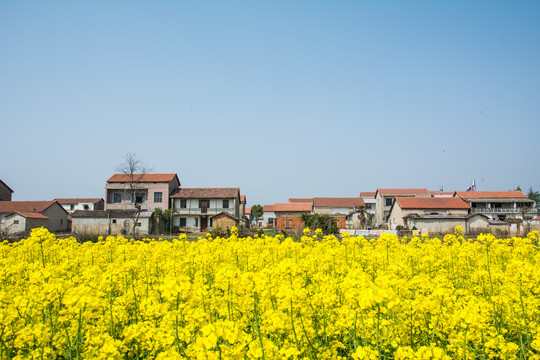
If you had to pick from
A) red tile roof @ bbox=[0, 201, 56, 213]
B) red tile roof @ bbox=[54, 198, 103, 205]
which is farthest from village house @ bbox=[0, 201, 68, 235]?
red tile roof @ bbox=[54, 198, 103, 205]

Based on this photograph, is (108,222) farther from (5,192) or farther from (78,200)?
(78,200)

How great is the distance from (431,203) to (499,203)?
14050mm

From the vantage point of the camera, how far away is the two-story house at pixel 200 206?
45219 mm

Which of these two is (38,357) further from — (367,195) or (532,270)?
(367,195)

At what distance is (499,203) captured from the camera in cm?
5216

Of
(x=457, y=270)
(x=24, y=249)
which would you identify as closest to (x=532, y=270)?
(x=457, y=270)

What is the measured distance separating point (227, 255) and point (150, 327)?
4024 mm

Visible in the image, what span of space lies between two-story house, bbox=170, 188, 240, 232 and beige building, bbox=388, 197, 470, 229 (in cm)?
1833

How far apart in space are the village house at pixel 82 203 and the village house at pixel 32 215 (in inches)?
480

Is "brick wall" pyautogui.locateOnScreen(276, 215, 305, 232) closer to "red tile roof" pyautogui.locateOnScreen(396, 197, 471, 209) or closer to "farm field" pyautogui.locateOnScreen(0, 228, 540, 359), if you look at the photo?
"red tile roof" pyautogui.locateOnScreen(396, 197, 471, 209)

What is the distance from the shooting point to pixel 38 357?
354 cm

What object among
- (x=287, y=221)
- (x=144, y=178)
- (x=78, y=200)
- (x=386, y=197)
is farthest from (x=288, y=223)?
(x=78, y=200)

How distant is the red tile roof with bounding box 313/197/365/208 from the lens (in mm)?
55469

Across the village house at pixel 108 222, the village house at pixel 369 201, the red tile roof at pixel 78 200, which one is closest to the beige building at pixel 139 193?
the village house at pixel 108 222
